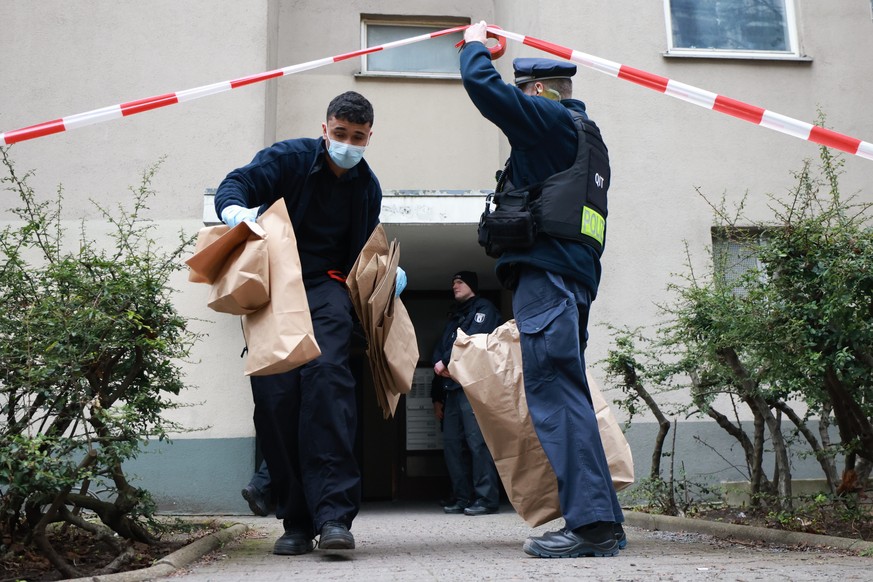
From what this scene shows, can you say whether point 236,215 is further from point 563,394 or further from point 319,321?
point 563,394

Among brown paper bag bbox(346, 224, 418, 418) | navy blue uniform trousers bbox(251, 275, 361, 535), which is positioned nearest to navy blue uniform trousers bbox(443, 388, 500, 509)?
brown paper bag bbox(346, 224, 418, 418)

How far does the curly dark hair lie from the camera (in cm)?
384

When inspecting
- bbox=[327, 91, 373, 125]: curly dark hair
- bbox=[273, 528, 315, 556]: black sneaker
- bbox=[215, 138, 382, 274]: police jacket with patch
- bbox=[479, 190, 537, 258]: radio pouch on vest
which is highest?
bbox=[327, 91, 373, 125]: curly dark hair

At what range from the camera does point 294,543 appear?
3.63 metres

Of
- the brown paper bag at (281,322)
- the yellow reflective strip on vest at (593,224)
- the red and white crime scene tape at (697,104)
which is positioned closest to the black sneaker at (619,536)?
the yellow reflective strip on vest at (593,224)

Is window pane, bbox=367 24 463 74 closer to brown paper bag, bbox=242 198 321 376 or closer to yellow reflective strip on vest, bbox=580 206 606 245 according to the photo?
yellow reflective strip on vest, bbox=580 206 606 245

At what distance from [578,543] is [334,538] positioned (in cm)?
93

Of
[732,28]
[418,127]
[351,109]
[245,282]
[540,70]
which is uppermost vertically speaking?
[732,28]

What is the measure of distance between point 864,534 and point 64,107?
710cm

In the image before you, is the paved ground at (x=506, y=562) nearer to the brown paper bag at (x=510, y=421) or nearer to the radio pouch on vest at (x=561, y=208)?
the brown paper bag at (x=510, y=421)

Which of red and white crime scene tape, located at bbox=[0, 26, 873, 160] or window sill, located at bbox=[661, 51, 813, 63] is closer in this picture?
red and white crime scene tape, located at bbox=[0, 26, 873, 160]

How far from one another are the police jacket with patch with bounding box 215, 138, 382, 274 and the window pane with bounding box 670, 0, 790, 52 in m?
5.52

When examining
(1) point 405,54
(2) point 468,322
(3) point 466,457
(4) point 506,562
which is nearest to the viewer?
(4) point 506,562

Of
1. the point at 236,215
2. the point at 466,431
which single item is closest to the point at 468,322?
the point at 466,431
